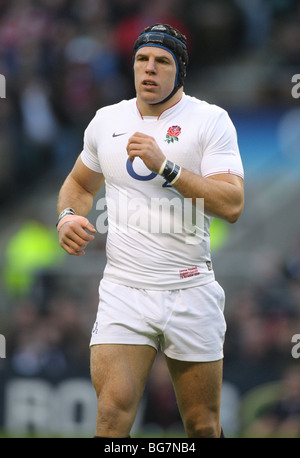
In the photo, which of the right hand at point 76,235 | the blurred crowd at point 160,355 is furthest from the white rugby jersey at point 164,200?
the blurred crowd at point 160,355

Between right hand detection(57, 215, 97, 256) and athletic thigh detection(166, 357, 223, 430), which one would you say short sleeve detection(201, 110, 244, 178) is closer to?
right hand detection(57, 215, 97, 256)

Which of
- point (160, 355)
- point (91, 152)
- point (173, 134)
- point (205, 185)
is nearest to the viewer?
point (205, 185)

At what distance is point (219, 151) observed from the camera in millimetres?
5566

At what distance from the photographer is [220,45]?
46.4 feet

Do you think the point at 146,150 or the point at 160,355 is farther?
the point at 160,355

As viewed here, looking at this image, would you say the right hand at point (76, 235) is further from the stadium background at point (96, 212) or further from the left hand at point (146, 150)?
the stadium background at point (96, 212)

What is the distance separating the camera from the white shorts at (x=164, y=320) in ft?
17.9

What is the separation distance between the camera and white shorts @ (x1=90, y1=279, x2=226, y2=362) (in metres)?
5.46

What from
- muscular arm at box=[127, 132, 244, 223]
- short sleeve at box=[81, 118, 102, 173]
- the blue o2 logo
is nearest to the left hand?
muscular arm at box=[127, 132, 244, 223]

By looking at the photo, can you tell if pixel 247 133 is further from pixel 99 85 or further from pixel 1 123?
Result: pixel 1 123

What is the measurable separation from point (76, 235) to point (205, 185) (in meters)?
0.85

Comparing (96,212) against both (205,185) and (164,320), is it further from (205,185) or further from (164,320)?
(205,185)

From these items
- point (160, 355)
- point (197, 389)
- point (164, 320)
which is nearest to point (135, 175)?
point (164, 320)
